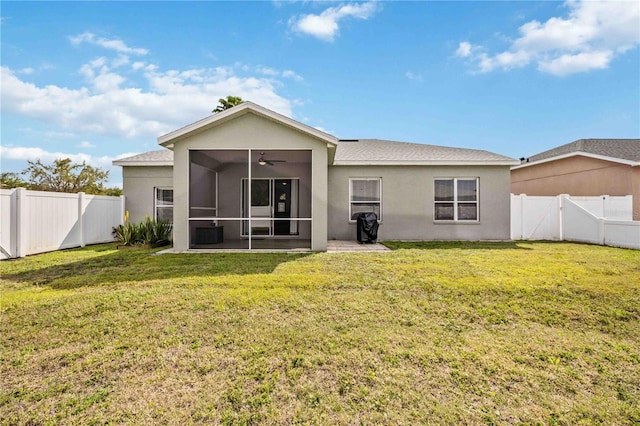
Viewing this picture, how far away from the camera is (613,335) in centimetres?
349

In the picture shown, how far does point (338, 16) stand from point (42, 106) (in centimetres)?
1548

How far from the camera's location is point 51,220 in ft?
29.0

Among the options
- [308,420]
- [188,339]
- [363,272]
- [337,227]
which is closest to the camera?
[308,420]

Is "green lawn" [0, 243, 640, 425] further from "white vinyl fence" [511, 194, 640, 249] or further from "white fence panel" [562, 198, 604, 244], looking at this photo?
"white vinyl fence" [511, 194, 640, 249]

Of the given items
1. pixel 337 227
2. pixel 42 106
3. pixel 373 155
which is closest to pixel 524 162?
pixel 373 155

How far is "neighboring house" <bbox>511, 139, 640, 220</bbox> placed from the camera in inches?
512

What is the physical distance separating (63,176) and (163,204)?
45.0 feet

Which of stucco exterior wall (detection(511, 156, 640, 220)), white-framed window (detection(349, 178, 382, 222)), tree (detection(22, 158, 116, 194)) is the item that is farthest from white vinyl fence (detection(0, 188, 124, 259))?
stucco exterior wall (detection(511, 156, 640, 220))

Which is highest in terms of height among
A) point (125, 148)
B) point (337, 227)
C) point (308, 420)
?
point (125, 148)

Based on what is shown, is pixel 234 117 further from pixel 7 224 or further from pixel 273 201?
pixel 7 224

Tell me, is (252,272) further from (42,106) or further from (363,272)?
(42,106)

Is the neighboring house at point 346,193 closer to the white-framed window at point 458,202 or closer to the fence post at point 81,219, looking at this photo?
the white-framed window at point 458,202

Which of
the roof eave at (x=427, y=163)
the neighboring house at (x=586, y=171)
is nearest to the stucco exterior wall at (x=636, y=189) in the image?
the neighboring house at (x=586, y=171)

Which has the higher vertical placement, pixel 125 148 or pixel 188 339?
pixel 125 148
